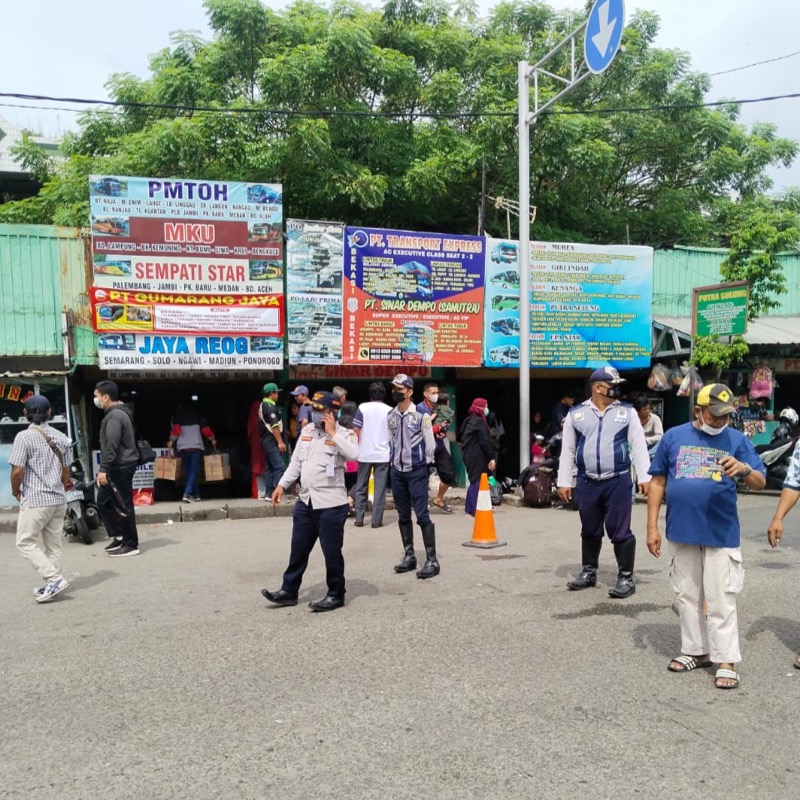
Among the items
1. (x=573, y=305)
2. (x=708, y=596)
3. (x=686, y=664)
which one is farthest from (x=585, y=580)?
(x=573, y=305)

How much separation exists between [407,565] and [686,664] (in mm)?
3149

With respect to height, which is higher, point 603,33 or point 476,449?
point 603,33

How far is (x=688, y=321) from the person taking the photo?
1460cm

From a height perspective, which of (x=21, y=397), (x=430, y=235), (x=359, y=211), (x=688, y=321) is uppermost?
(x=359, y=211)

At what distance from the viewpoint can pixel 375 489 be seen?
9.98m

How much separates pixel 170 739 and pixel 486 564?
14.4ft

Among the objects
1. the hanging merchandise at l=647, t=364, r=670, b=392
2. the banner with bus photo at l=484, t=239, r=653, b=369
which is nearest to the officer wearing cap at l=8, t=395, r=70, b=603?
the banner with bus photo at l=484, t=239, r=653, b=369

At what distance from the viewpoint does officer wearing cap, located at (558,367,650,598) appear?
6.14 metres

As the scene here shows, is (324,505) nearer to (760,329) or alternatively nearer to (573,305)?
(573,305)

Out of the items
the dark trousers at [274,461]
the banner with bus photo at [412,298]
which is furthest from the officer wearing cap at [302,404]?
the banner with bus photo at [412,298]

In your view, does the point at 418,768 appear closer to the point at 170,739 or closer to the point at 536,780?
the point at 536,780

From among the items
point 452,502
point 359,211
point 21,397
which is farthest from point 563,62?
point 21,397

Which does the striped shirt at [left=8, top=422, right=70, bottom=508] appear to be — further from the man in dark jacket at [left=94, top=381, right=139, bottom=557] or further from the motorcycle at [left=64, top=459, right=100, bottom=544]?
the motorcycle at [left=64, top=459, right=100, bottom=544]

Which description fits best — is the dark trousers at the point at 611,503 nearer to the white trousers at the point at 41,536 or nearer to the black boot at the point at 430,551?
the black boot at the point at 430,551
